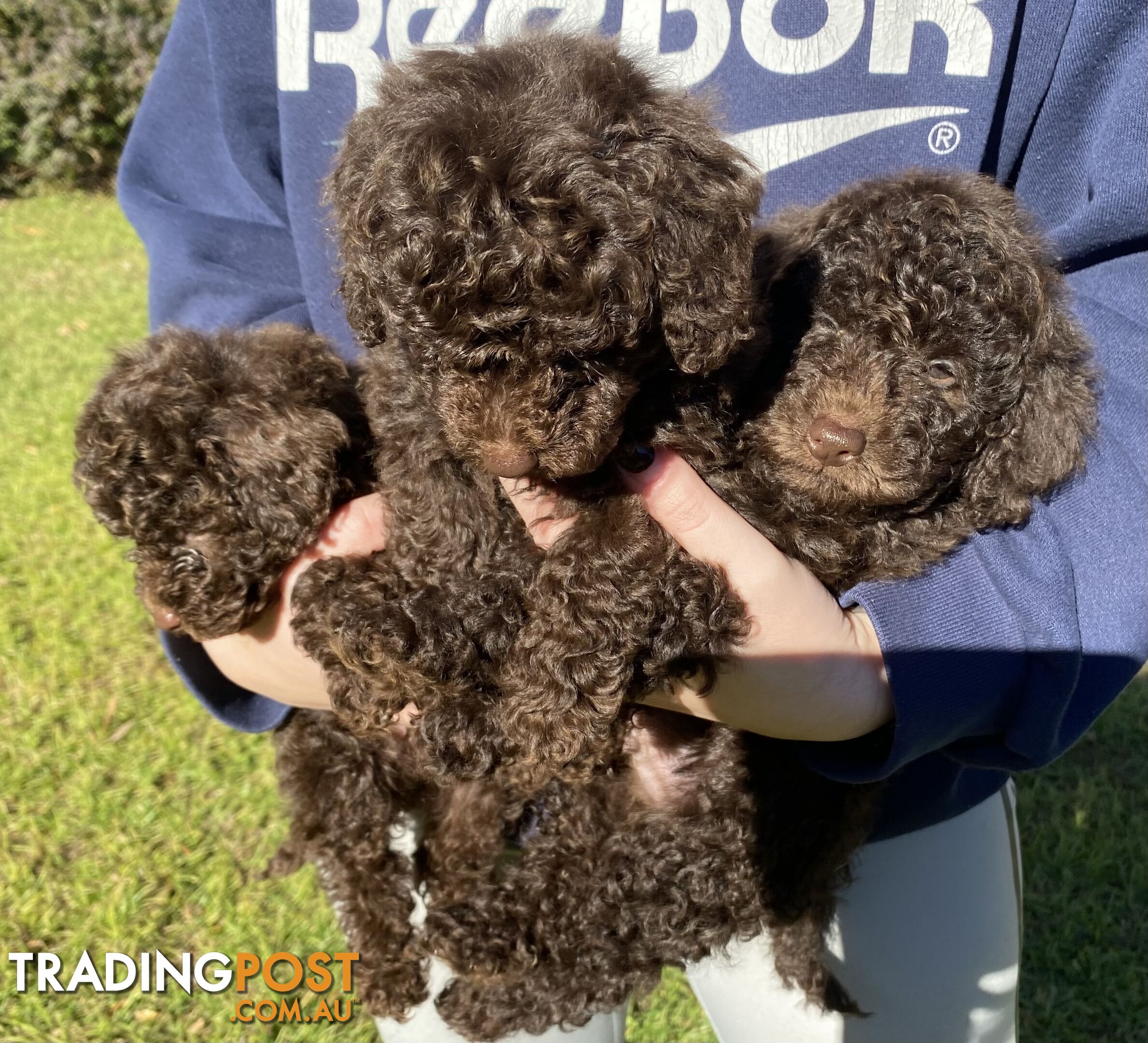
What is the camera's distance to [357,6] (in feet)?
8.54

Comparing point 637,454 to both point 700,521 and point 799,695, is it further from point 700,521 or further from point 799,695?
point 799,695

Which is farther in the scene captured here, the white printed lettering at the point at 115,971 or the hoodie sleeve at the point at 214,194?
the white printed lettering at the point at 115,971

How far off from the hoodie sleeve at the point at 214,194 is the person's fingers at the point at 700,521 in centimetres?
153

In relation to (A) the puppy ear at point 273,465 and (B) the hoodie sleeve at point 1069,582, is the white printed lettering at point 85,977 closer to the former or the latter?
(A) the puppy ear at point 273,465

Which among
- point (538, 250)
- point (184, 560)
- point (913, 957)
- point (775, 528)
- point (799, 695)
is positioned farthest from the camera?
point (913, 957)

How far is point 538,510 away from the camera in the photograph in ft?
6.79

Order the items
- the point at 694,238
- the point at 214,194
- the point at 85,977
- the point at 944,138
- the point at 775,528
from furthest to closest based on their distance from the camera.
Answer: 1. the point at 85,977
2. the point at 214,194
3. the point at 944,138
4. the point at 775,528
5. the point at 694,238

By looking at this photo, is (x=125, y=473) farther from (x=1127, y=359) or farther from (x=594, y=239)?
(x=1127, y=359)

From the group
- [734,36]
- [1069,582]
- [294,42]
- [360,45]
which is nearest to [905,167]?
[734,36]

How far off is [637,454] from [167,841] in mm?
3562

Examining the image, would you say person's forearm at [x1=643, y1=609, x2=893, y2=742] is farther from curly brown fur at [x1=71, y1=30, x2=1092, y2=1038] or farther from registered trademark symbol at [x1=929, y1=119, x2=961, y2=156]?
Result: registered trademark symbol at [x1=929, y1=119, x2=961, y2=156]

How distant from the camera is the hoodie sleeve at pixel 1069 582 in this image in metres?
2.03

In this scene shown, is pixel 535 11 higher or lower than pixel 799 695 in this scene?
higher

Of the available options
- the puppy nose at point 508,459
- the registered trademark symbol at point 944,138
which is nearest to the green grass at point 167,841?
the puppy nose at point 508,459
